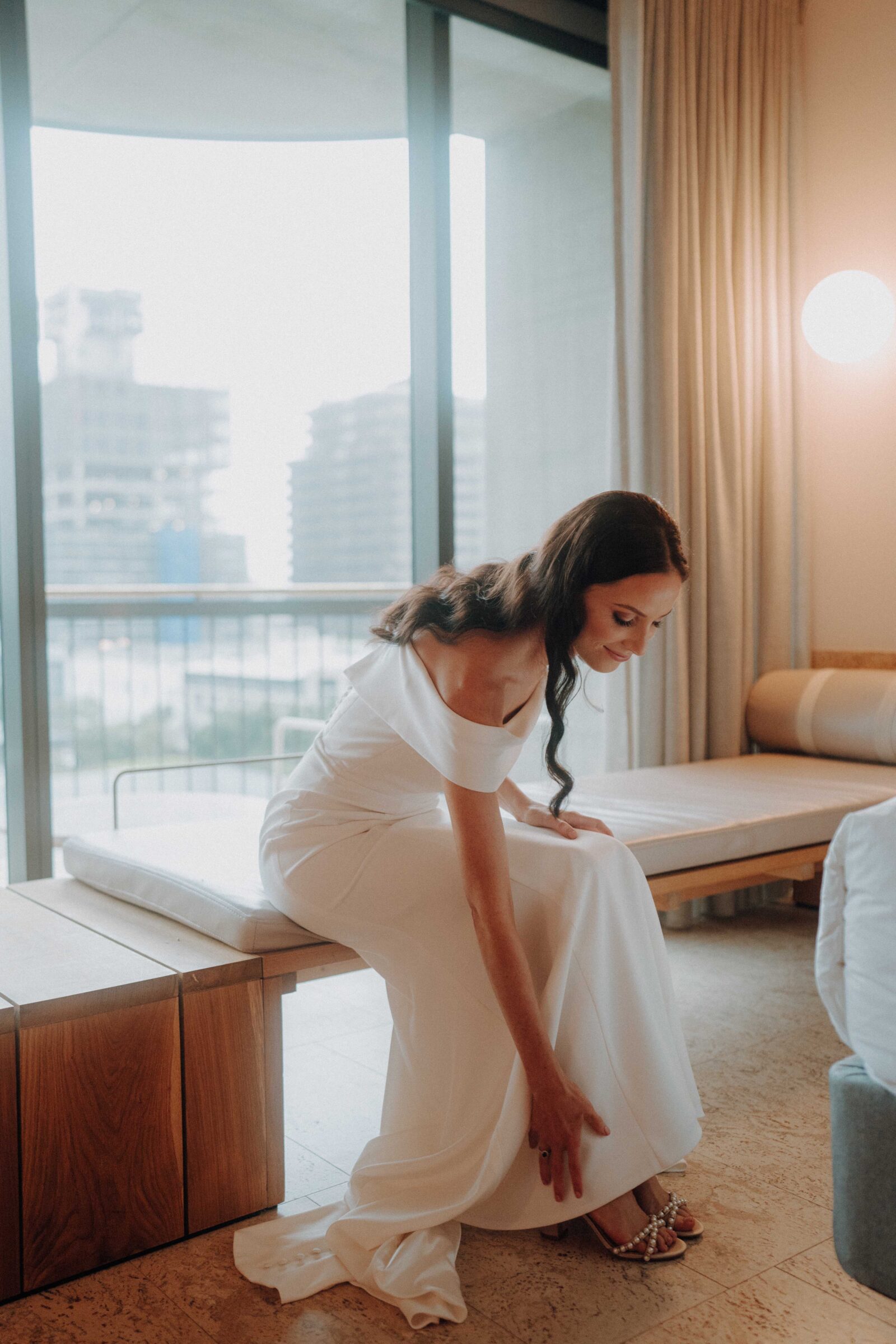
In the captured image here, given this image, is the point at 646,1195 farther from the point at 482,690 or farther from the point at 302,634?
the point at 302,634

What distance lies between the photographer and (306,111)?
3.96 metres

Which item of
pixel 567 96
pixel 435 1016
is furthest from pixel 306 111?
pixel 435 1016

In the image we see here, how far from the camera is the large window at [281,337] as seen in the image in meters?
3.25

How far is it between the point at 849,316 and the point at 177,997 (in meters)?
2.70

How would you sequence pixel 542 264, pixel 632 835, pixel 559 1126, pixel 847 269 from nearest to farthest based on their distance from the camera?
1. pixel 559 1126
2. pixel 632 835
3. pixel 847 269
4. pixel 542 264

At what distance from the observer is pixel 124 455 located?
168 inches

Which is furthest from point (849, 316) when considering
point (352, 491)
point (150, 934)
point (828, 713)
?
point (150, 934)

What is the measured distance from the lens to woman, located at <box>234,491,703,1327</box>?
4.71 feet

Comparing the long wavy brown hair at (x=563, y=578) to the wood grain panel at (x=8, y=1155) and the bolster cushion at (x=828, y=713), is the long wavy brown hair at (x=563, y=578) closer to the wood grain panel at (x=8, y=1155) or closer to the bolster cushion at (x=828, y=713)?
the wood grain panel at (x=8, y=1155)

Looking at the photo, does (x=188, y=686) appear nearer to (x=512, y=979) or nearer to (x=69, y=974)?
(x=69, y=974)

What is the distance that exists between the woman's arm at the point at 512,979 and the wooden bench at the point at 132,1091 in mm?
345

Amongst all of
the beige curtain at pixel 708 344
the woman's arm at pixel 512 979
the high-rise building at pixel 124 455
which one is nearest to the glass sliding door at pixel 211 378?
the high-rise building at pixel 124 455

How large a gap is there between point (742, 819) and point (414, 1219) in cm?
116

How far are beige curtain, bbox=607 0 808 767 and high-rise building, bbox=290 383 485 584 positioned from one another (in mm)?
1424
